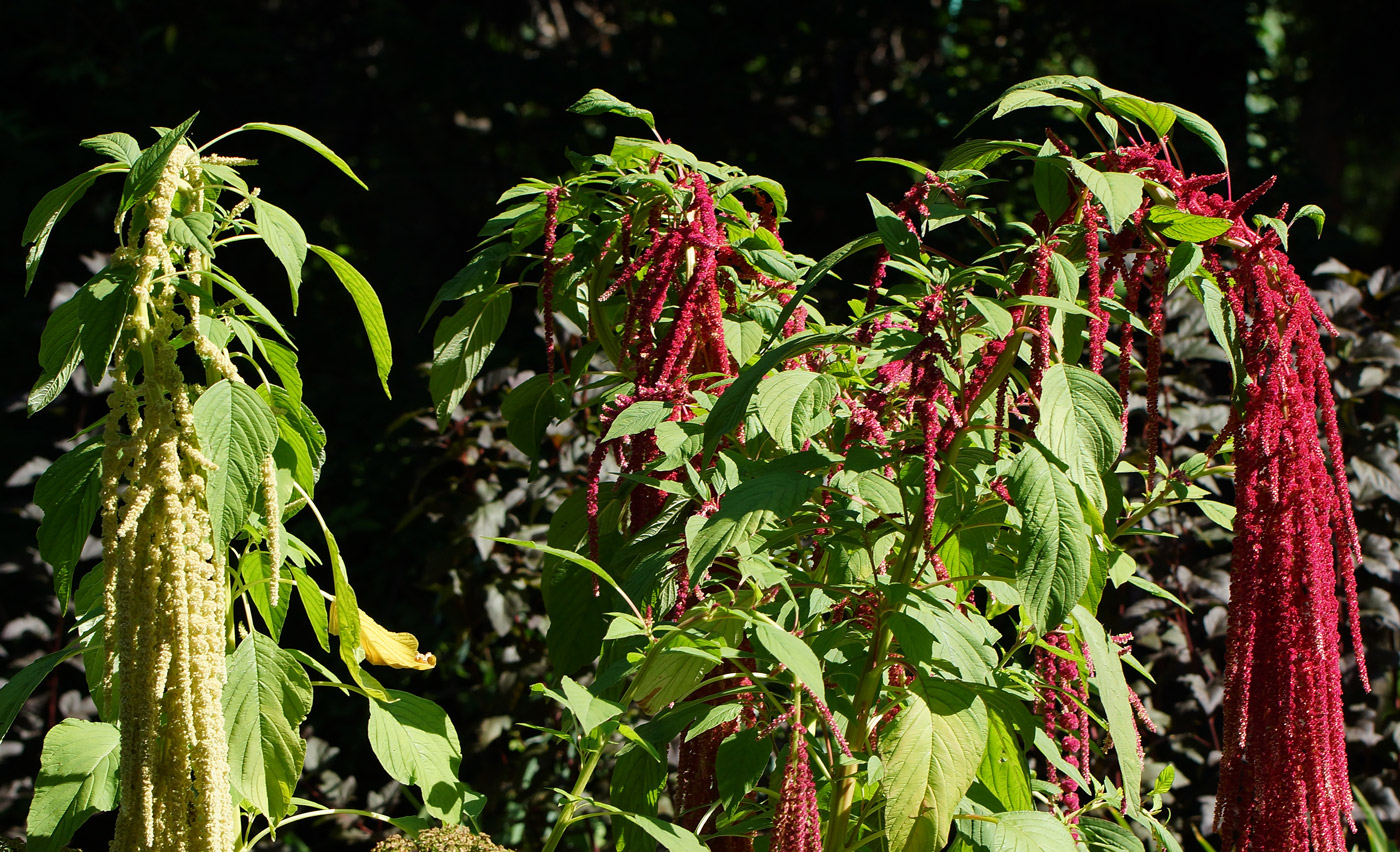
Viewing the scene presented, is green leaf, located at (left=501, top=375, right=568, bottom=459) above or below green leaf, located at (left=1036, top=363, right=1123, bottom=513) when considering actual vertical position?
above

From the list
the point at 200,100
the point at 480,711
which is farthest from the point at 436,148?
the point at 480,711

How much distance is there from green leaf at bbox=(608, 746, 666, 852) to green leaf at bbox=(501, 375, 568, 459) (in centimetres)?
52

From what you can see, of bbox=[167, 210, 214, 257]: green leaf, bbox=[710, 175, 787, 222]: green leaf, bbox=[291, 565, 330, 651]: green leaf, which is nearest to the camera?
bbox=[167, 210, 214, 257]: green leaf

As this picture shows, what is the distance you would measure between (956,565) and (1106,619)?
1.57m

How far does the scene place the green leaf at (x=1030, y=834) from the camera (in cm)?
117

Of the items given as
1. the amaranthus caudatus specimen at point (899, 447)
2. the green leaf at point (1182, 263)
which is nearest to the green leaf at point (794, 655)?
the amaranthus caudatus specimen at point (899, 447)

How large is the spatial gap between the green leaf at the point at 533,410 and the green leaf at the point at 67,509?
673mm

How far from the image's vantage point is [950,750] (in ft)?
3.76

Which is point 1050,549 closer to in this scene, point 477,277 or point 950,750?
point 950,750

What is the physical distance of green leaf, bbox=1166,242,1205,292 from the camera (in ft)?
3.40

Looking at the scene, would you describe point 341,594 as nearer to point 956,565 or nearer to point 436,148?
point 956,565

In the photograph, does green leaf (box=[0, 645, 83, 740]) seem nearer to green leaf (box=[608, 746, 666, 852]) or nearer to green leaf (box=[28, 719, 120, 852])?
green leaf (box=[28, 719, 120, 852])

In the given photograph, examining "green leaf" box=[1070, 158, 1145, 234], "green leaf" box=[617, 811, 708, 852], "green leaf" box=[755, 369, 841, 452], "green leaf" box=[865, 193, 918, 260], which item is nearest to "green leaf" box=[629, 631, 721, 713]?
"green leaf" box=[617, 811, 708, 852]

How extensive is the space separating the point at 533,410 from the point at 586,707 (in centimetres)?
80
